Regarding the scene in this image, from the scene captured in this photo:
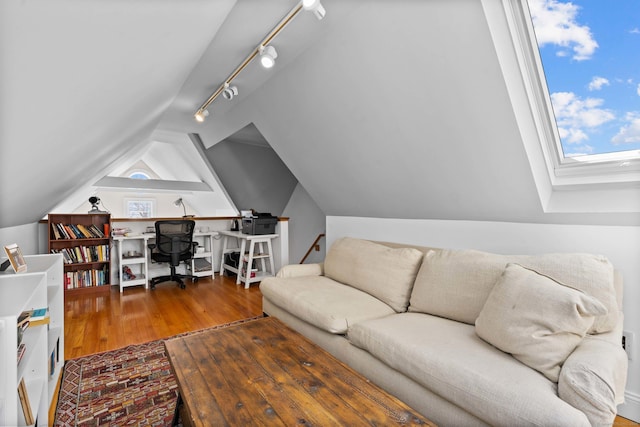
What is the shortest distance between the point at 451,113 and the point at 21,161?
237cm

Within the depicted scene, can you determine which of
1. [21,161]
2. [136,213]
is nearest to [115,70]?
[21,161]

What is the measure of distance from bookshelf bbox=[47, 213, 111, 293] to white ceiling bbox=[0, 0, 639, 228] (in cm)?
133

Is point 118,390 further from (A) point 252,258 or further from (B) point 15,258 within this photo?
(A) point 252,258

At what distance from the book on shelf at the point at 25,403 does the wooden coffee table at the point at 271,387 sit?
53 centimetres

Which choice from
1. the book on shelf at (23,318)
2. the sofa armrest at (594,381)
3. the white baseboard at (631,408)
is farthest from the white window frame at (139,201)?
the white baseboard at (631,408)

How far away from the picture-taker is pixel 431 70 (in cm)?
181

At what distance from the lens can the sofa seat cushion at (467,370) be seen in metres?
1.06

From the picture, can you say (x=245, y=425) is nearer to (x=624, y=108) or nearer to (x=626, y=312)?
(x=626, y=312)

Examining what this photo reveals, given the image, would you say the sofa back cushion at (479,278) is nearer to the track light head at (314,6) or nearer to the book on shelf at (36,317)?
the track light head at (314,6)

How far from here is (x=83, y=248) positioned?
4043mm

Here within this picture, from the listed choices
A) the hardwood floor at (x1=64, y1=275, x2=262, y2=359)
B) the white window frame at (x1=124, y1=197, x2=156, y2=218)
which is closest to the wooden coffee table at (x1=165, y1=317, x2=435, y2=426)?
the hardwood floor at (x1=64, y1=275, x2=262, y2=359)

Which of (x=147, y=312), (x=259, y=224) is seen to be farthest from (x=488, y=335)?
(x=259, y=224)

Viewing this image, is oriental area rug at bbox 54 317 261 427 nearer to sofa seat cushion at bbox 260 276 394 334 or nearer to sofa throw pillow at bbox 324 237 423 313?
sofa seat cushion at bbox 260 276 394 334

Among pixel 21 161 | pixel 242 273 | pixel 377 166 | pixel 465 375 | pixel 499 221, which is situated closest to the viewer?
pixel 465 375
